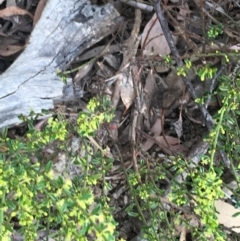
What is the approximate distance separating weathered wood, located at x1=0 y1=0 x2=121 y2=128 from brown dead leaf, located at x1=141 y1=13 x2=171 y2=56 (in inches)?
5.5

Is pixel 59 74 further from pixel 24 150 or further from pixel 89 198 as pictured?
pixel 89 198

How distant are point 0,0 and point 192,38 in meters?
0.83

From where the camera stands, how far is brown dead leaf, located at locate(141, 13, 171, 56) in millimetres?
2082

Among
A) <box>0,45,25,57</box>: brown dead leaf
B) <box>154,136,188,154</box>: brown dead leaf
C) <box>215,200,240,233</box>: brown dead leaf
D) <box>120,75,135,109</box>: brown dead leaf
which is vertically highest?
<box>0,45,25,57</box>: brown dead leaf

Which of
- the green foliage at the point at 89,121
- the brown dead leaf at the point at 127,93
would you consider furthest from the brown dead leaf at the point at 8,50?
the green foliage at the point at 89,121

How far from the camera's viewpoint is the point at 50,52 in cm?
191

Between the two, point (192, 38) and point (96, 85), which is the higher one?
point (192, 38)

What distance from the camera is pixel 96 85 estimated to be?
2.03 metres

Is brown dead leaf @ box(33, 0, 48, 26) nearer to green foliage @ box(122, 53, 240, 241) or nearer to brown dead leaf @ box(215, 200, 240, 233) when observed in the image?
green foliage @ box(122, 53, 240, 241)

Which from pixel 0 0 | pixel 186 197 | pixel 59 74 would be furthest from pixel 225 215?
pixel 0 0

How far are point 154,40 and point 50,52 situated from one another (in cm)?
48

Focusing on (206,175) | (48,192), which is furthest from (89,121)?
(206,175)

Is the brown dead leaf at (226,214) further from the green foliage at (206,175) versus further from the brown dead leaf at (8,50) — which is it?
the brown dead leaf at (8,50)

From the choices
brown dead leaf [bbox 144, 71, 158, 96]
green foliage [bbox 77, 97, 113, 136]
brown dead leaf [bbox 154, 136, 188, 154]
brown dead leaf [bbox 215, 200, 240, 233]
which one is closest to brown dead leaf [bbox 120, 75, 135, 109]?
brown dead leaf [bbox 144, 71, 158, 96]
